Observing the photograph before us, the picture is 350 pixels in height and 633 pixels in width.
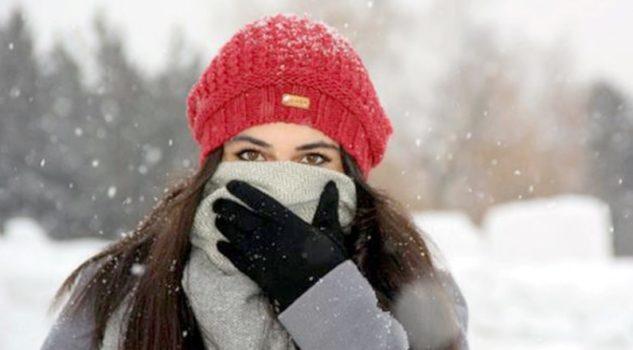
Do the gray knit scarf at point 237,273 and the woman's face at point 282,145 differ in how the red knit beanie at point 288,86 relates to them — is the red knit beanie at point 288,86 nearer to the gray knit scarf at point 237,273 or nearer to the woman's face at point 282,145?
the woman's face at point 282,145

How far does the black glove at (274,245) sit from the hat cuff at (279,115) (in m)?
0.24

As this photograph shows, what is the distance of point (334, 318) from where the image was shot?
1813 millimetres

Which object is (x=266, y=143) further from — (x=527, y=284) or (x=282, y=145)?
(x=527, y=284)

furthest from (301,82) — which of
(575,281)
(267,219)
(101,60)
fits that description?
(101,60)

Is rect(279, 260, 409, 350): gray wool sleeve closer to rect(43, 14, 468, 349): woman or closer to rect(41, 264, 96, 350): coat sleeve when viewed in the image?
rect(43, 14, 468, 349): woman

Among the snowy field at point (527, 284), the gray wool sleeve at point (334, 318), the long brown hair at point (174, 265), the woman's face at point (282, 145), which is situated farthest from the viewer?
the snowy field at point (527, 284)

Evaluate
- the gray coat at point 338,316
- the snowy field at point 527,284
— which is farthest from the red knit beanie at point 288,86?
the snowy field at point 527,284

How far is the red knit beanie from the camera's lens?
2104mm

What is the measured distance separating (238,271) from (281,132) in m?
0.39

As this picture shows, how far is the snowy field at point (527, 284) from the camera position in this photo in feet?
27.6

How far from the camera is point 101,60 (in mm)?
23453

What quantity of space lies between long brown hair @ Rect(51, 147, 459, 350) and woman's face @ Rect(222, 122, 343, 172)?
0.19 ft

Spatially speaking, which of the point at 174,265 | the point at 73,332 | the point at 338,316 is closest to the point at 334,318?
the point at 338,316

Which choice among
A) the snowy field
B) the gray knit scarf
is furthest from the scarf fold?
the snowy field
